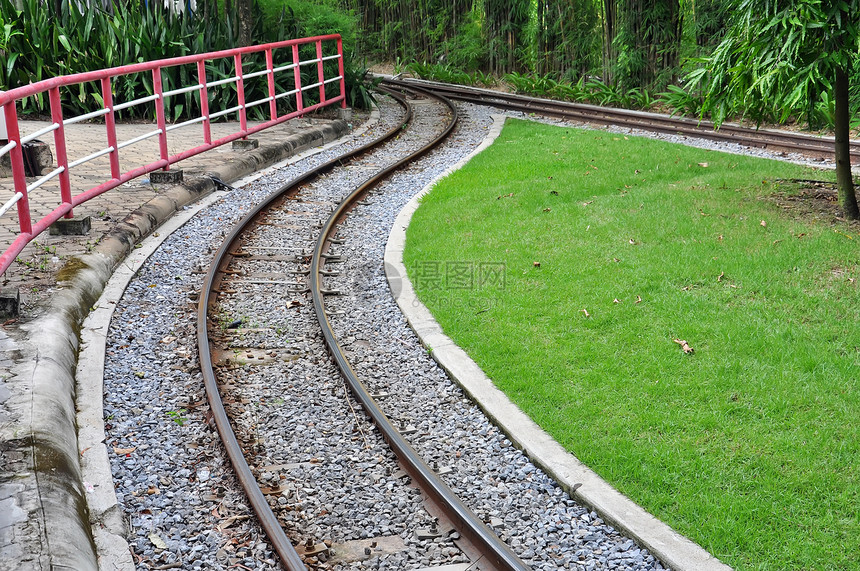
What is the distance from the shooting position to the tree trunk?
26.4 ft

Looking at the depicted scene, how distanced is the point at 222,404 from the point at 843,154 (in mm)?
6716

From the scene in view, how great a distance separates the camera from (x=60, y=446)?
4.01 metres

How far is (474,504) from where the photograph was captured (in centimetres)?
398

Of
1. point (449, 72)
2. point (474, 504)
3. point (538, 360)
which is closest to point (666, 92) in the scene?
point (449, 72)

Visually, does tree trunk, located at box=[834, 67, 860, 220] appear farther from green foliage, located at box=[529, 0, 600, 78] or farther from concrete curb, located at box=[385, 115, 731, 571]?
green foliage, located at box=[529, 0, 600, 78]

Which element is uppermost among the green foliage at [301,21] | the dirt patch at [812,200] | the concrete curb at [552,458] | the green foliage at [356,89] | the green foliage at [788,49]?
the green foliage at [301,21]

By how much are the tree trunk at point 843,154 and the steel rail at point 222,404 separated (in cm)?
603

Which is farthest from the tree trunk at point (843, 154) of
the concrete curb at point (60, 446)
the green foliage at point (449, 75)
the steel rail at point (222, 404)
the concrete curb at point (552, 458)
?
the green foliage at point (449, 75)

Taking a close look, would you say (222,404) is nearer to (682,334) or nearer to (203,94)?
(682,334)

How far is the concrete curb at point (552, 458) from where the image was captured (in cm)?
346

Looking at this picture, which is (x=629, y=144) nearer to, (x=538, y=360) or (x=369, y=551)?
(x=538, y=360)

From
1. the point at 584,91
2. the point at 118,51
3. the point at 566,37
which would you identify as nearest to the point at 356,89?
the point at 118,51

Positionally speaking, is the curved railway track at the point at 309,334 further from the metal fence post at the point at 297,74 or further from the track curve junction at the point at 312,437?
the metal fence post at the point at 297,74

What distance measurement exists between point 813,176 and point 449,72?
16033mm
